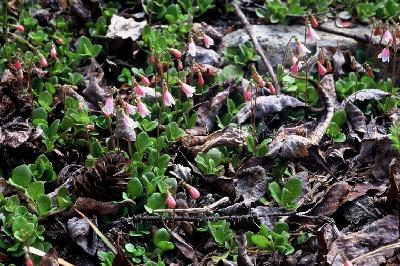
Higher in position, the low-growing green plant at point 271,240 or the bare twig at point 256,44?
the bare twig at point 256,44

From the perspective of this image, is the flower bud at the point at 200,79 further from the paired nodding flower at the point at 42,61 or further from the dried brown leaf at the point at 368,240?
the dried brown leaf at the point at 368,240

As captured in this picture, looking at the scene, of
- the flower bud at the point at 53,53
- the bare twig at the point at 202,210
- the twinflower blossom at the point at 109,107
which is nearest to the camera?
the bare twig at the point at 202,210

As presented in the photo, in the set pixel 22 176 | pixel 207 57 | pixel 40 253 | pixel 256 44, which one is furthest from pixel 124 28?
pixel 40 253

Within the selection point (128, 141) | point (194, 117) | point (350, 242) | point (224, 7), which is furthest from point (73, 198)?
point (224, 7)

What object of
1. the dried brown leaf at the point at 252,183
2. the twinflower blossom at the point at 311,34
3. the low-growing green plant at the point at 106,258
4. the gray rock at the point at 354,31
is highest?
the twinflower blossom at the point at 311,34

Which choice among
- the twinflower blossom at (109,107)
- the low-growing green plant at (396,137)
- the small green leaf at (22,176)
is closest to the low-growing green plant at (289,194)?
the low-growing green plant at (396,137)

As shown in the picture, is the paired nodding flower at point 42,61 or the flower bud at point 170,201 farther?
the paired nodding flower at point 42,61

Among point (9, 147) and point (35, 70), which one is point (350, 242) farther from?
point (35, 70)
